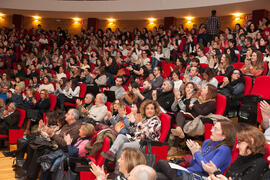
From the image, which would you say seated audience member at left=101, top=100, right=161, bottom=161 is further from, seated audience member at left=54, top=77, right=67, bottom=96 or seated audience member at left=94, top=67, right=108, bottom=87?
seated audience member at left=54, top=77, right=67, bottom=96

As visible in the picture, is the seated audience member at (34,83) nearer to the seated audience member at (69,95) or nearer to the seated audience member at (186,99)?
the seated audience member at (69,95)

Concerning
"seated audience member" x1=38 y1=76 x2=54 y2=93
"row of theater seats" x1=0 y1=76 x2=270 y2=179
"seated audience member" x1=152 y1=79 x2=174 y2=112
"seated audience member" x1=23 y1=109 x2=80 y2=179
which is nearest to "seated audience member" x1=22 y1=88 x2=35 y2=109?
"seated audience member" x1=38 y1=76 x2=54 y2=93

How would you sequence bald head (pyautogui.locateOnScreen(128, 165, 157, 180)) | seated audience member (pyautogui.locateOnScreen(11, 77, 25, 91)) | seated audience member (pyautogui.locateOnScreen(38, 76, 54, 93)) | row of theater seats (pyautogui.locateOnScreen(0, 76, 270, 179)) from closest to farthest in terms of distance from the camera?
bald head (pyautogui.locateOnScreen(128, 165, 157, 180)) < row of theater seats (pyautogui.locateOnScreen(0, 76, 270, 179)) < seated audience member (pyautogui.locateOnScreen(38, 76, 54, 93)) < seated audience member (pyautogui.locateOnScreen(11, 77, 25, 91))

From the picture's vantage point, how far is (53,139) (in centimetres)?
280

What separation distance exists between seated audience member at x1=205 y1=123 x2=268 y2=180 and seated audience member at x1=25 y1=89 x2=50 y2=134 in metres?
3.36

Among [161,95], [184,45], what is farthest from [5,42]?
[161,95]

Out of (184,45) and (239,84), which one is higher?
(184,45)

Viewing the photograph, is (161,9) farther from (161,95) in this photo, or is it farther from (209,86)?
(209,86)

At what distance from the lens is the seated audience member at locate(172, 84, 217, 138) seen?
2.72 m

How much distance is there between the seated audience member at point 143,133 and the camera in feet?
7.65

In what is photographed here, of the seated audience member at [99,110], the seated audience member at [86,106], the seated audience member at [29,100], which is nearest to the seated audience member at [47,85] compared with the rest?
the seated audience member at [29,100]

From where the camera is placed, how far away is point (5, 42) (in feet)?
27.2

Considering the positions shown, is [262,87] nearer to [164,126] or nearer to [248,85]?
[248,85]

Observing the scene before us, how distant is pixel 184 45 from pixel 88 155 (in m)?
4.53
